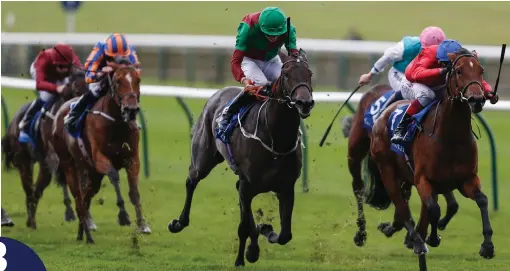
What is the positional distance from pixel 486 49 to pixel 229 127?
7.91 metres

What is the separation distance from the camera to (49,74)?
1193 cm

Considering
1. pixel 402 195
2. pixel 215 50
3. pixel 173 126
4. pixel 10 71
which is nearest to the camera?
pixel 402 195

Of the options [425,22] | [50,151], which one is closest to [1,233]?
[50,151]

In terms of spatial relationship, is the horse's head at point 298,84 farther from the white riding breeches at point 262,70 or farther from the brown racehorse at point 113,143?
the brown racehorse at point 113,143

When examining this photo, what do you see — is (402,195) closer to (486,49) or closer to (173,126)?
(486,49)

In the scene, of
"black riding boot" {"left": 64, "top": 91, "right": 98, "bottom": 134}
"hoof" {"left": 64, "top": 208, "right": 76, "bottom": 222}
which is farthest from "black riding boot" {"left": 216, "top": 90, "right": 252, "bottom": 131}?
"hoof" {"left": 64, "top": 208, "right": 76, "bottom": 222}

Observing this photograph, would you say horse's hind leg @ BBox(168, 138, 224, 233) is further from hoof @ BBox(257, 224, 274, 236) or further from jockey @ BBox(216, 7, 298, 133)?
hoof @ BBox(257, 224, 274, 236)

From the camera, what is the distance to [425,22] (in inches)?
1328

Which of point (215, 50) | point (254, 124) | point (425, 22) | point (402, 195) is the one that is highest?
point (254, 124)

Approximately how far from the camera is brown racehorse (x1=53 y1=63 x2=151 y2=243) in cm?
1023

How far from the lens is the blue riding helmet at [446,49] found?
8.03 m

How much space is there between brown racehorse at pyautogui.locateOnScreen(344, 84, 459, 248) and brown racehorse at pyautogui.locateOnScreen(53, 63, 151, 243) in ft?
5.73

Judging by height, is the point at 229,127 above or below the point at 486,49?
above

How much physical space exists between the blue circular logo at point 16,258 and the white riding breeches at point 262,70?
1924 mm
